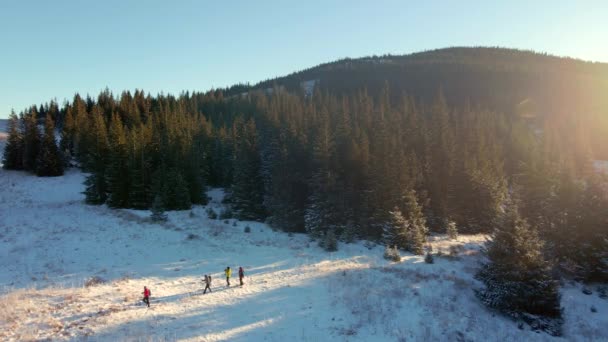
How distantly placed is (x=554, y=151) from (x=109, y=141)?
233ft

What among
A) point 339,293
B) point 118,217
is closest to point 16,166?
point 118,217

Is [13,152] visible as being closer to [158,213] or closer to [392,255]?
[158,213]

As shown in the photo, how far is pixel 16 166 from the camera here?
58.2 meters

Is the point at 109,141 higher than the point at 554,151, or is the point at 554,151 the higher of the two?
the point at 109,141

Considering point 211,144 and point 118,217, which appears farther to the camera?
point 211,144

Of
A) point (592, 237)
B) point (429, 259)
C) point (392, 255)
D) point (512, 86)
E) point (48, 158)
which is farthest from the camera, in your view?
point (512, 86)

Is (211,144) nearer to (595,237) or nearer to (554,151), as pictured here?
(595,237)

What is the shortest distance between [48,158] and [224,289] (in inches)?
2039

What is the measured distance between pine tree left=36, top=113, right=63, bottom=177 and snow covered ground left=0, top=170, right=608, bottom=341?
2208 centimetres

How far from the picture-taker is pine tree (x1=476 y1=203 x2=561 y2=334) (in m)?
21.0

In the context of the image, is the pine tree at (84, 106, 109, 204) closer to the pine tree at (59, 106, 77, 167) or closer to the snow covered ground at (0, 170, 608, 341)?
the snow covered ground at (0, 170, 608, 341)

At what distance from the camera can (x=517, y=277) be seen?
21.5 m

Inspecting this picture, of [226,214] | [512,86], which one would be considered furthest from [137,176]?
[512,86]

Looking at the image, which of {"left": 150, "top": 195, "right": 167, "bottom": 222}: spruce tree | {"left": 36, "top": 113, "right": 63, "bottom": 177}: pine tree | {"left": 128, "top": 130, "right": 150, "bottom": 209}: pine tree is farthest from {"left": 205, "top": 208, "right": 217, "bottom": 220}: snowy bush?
{"left": 36, "top": 113, "right": 63, "bottom": 177}: pine tree
